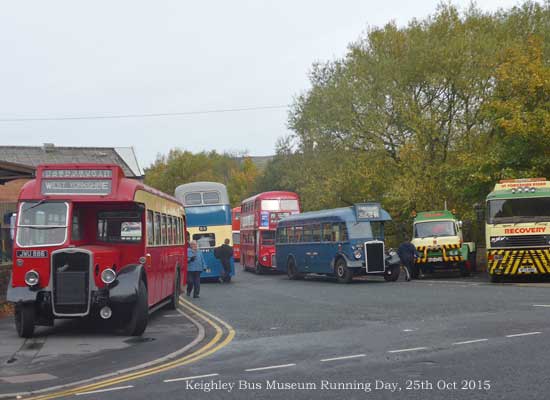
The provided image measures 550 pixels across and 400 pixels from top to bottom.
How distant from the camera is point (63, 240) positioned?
48.3 feet

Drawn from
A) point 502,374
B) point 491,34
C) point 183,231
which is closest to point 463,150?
point 491,34

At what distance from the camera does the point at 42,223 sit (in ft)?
48.5

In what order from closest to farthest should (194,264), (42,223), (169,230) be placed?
1. (42,223)
2. (169,230)
3. (194,264)

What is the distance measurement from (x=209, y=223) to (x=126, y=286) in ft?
65.2

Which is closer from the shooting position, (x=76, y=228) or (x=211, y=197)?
(x=76, y=228)

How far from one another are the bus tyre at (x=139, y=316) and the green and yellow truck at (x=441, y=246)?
61.9 feet

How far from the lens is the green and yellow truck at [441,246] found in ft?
103

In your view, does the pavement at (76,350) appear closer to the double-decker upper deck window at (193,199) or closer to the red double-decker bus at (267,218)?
the double-decker upper deck window at (193,199)

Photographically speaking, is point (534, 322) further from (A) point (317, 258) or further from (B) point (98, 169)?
(A) point (317, 258)

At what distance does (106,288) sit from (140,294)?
2.08 feet

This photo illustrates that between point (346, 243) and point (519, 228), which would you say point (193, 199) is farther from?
point (519, 228)

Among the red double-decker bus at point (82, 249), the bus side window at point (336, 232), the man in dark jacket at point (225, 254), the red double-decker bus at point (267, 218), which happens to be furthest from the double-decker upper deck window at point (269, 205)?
the red double-decker bus at point (82, 249)

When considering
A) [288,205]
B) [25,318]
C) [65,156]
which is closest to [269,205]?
[288,205]

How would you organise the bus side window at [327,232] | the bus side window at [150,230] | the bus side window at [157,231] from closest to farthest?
the bus side window at [150,230]
the bus side window at [157,231]
the bus side window at [327,232]
